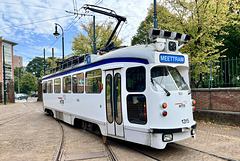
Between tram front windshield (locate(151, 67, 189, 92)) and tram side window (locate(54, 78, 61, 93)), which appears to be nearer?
tram front windshield (locate(151, 67, 189, 92))

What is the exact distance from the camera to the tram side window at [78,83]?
26.3 feet

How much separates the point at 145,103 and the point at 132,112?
1.66ft

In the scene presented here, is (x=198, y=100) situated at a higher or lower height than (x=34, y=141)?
higher

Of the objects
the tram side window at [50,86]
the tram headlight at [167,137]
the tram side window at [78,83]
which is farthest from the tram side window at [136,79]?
the tram side window at [50,86]

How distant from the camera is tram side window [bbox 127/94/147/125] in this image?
16.9ft

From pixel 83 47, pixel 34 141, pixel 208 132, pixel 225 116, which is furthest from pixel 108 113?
pixel 83 47

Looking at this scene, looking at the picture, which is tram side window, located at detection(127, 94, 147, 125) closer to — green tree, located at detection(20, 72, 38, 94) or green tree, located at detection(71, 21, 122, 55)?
green tree, located at detection(71, 21, 122, 55)

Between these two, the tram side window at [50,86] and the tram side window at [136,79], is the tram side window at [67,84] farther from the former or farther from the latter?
the tram side window at [136,79]

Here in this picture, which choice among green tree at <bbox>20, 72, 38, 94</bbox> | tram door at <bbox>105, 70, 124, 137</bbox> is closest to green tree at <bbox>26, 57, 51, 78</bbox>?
green tree at <bbox>20, 72, 38, 94</bbox>

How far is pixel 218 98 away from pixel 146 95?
601cm

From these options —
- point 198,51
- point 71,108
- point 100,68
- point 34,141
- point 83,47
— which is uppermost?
point 83,47

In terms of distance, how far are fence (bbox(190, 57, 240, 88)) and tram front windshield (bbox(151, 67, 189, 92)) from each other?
15.1 ft

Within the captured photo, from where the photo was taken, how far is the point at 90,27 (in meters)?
20.7

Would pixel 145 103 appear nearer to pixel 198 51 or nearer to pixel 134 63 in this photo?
pixel 134 63
